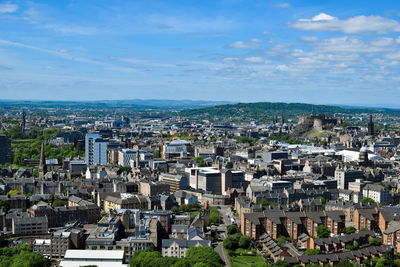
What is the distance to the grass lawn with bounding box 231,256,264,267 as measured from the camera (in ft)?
146

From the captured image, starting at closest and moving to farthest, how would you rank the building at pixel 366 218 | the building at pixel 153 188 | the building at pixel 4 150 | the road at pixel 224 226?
the road at pixel 224 226
the building at pixel 366 218
the building at pixel 153 188
the building at pixel 4 150

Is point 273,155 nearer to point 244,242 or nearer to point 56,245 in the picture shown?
point 244,242

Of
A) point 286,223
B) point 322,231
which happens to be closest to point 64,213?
point 286,223

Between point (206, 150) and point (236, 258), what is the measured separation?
69.4 metres

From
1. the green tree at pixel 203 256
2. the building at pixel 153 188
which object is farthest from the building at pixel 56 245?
the building at pixel 153 188

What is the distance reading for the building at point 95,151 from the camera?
104m

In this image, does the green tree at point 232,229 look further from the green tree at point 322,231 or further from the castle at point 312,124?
the castle at point 312,124

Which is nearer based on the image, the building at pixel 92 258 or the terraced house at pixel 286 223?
the building at pixel 92 258

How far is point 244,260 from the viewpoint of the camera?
45719 millimetres

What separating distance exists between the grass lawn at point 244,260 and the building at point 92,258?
9254 mm

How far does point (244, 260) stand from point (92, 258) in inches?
505

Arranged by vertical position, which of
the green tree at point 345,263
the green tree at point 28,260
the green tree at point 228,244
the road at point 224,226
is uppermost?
the green tree at point 28,260

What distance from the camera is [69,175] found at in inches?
3366

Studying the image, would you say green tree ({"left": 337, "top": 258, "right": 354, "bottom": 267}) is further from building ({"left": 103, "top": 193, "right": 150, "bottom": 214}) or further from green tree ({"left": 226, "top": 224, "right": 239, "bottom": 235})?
building ({"left": 103, "top": 193, "right": 150, "bottom": 214})
